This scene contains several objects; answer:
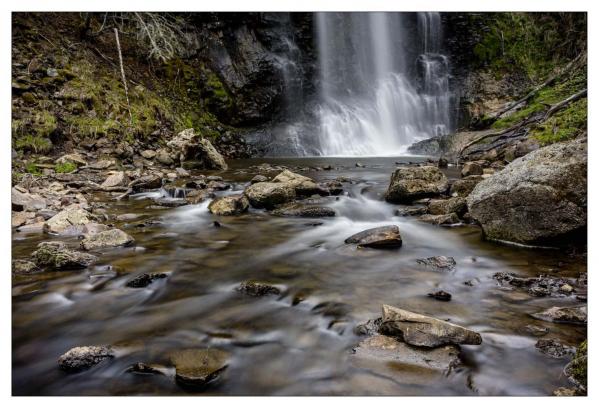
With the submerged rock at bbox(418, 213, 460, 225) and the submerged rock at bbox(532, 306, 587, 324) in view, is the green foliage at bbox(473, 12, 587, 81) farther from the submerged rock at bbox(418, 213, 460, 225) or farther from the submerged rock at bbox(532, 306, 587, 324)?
the submerged rock at bbox(532, 306, 587, 324)

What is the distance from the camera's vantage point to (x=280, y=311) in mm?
3303

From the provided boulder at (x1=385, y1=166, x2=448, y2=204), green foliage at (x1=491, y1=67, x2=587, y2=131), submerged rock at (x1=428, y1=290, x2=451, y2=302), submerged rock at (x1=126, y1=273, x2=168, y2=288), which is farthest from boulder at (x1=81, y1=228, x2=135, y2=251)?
green foliage at (x1=491, y1=67, x2=587, y2=131)

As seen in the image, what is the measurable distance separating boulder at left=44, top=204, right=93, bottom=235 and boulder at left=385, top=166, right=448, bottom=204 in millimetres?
5548

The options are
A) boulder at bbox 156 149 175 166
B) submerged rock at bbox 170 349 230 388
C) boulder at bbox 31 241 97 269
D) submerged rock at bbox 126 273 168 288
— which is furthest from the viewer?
boulder at bbox 156 149 175 166

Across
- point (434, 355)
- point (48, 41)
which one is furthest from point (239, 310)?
point (48, 41)

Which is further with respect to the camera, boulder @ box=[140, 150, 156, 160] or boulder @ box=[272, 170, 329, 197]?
boulder @ box=[140, 150, 156, 160]

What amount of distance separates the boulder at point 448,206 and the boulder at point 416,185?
75 centimetres

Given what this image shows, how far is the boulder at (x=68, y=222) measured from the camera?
5.51 meters

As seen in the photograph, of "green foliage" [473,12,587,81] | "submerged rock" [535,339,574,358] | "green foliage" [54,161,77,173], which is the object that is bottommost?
"submerged rock" [535,339,574,358]

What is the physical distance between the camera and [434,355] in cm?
246

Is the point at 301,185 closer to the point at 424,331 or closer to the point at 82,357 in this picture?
the point at 424,331

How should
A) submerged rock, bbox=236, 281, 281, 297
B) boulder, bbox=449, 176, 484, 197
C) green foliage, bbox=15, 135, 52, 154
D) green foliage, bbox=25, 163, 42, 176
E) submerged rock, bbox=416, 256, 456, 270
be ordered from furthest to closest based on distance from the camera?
green foliage, bbox=15, 135, 52, 154 < green foliage, bbox=25, 163, 42, 176 < boulder, bbox=449, 176, 484, 197 < submerged rock, bbox=416, 256, 456, 270 < submerged rock, bbox=236, 281, 281, 297

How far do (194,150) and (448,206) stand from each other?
349 inches

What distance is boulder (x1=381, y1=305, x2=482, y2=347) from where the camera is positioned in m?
2.56
